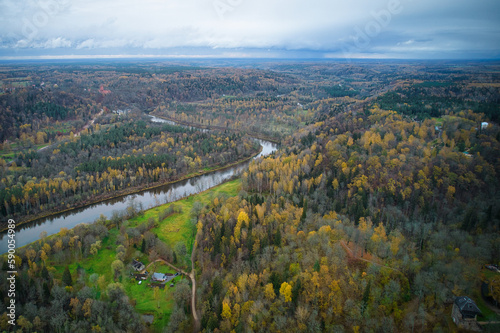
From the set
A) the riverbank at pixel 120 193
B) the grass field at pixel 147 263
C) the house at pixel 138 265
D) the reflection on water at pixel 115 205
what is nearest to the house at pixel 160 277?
the grass field at pixel 147 263

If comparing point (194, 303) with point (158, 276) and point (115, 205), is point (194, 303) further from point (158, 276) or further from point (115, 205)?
point (115, 205)

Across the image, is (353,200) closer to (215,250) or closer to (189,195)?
(215,250)

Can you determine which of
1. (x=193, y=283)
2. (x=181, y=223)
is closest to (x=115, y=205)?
(x=181, y=223)

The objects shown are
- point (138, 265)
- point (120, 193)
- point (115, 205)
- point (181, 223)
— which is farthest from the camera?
point (120, 193)

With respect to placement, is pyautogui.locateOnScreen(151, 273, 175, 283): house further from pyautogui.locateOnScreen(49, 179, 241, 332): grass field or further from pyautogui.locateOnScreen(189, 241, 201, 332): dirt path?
pyautogui.locateOnScreen(189, 241, 201, 332): dirt path

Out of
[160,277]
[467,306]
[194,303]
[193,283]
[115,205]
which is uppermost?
[467,306]

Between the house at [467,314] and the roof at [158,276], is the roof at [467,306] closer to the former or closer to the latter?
the house at [467,314]
